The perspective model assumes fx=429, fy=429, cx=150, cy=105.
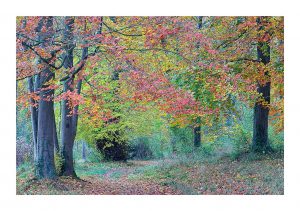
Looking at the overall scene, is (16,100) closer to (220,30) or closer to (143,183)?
(143,183)

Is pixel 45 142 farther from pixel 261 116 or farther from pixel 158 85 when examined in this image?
pixel 261 116

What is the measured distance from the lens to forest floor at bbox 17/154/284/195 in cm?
954

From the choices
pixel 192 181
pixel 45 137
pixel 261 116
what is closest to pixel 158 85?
pixel 192 181

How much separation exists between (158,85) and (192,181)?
281 cm

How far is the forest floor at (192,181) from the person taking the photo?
954cm

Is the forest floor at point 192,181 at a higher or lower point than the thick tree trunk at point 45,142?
lower

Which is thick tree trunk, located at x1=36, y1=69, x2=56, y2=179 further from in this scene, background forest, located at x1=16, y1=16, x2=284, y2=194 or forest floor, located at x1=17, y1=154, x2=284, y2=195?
forest floor, located at x1=17, y1=154, x2=284, y2=195

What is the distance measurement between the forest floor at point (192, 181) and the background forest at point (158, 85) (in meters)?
0.03

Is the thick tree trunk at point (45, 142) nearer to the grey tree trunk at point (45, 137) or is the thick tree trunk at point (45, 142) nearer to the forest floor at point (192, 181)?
the grey tree trunk at point (45, 137)

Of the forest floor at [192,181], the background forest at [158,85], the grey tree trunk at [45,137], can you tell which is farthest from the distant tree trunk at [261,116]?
the grey tree trunk at [45,137]

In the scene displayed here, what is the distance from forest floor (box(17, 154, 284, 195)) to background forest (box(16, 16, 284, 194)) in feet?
0.09
